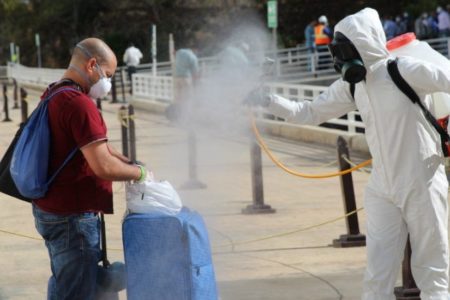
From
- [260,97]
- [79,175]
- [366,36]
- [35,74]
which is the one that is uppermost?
[366,36]

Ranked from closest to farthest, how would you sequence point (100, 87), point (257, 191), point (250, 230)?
point (100, 87), point (250, 230), point (257, 191)

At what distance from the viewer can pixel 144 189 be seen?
5621 mm

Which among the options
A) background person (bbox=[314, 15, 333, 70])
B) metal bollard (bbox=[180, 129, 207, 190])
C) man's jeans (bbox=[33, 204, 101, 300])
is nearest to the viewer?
man's jeans (bbox=[33, 204, 101, 300])

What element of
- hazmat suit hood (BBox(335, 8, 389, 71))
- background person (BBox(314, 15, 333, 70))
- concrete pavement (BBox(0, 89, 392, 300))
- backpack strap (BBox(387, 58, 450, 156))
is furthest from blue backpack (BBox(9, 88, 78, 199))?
background person (BBox(314, 15, 333, 70))

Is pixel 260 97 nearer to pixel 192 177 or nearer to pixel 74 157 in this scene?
pixel 74 157

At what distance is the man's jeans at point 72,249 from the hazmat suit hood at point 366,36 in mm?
1685

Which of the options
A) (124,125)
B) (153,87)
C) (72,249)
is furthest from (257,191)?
(153,87)

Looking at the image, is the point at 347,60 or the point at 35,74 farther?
the point at 35,74

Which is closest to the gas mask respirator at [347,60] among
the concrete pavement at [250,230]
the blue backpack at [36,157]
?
the blue backpack at [36,157]

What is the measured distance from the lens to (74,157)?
17.8 ft

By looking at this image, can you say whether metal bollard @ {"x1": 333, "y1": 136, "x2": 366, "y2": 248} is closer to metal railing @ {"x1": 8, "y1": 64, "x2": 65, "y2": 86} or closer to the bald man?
the bald man

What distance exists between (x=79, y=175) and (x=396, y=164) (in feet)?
5.55

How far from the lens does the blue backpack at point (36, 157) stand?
5.36 metres

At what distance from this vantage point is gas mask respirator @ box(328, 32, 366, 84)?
5.99 meters
